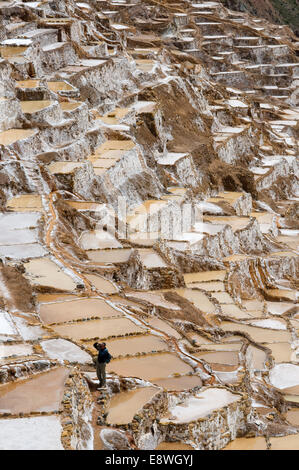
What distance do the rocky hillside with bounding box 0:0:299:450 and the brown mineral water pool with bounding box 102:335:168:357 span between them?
54mm

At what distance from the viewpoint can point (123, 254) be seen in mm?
26969

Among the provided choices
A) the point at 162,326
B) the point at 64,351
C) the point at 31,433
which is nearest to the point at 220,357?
the point at 162,326

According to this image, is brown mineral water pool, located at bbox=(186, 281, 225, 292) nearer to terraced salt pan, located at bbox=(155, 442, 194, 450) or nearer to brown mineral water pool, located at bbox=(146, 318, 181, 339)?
brown mineral water pool, located at bbox=(146, 318, 181, 339)

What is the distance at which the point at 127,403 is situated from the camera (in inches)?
599

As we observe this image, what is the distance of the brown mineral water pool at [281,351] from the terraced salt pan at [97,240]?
243 inches

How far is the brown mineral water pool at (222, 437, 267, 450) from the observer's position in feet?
53.2

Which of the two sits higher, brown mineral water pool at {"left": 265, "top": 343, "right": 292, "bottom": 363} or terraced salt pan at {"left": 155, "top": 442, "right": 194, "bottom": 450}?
terraced salt pan at {"left": 155, "top": 442, "right": 194, "bottom": 450}

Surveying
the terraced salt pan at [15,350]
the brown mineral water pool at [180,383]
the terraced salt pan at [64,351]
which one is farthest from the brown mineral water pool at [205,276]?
the terraced salt pan at [15,350]

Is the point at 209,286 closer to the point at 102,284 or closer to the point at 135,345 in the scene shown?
the point at 102,284

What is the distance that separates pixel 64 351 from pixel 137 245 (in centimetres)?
1297

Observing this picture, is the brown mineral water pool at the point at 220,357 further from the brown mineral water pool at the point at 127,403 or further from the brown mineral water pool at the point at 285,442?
the brown mineral water pool at the point at 127,403

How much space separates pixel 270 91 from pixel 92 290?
2213 inches

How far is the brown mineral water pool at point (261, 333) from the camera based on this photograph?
27.8 m

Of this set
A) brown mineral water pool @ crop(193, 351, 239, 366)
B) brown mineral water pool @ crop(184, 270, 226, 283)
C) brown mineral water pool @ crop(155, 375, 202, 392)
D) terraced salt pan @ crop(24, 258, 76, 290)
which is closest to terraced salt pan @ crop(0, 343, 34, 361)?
brown mineral water pool @ crop(155, 375, 202, 392)
